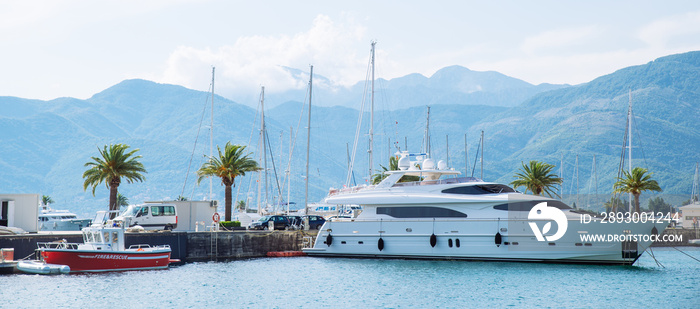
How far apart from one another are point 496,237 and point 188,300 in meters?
16.2

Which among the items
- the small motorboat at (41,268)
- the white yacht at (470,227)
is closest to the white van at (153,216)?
the white yacht at (470,227)

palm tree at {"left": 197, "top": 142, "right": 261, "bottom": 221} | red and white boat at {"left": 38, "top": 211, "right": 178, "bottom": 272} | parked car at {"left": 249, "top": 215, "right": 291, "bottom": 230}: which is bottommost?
red and white boat at {"left": 38, "top": 211, "right": 178, "bottom": 272}

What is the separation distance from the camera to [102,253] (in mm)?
Answer: 32188

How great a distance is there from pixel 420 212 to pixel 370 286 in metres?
8.10

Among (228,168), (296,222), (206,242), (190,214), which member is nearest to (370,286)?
(206,242)

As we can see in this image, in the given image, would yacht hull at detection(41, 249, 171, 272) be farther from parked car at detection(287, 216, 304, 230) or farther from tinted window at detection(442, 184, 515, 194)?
parked car at detection(287, 216, 304, 230)

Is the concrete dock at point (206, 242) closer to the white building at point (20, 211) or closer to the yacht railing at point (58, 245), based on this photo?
the yacht railing at point (58, 245)

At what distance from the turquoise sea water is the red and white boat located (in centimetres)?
86

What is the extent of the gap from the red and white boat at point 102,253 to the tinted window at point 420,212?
11617mm

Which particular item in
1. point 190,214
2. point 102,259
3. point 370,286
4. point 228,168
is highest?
point 228,168

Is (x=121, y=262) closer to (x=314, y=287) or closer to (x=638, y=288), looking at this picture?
(x=314, y=287)

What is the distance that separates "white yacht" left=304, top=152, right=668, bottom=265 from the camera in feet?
113

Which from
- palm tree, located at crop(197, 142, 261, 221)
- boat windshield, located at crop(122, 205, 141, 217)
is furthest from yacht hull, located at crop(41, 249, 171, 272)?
palm tree, located at crop(197, 142, 261, 221)

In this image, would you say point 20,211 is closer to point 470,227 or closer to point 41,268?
point 41,268
